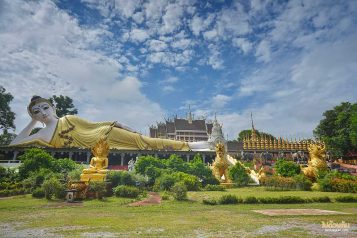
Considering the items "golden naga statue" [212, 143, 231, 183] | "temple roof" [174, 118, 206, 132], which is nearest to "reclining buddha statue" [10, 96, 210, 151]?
"golden naga statue" [212, 143, 231, 183]

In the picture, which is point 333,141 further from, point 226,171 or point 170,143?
point 226,171

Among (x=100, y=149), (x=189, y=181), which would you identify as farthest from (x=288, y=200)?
(x=100, y=149)

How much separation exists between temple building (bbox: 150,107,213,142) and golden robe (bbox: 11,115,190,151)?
18.3 meters

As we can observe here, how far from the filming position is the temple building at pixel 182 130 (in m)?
63.6

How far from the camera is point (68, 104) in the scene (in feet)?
189

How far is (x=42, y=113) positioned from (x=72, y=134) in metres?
5.52

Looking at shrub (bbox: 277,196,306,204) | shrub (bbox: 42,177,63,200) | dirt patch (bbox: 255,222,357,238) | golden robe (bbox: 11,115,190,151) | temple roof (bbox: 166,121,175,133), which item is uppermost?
temple roof (bbox: 166,121,175,133)

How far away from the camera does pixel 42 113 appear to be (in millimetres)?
40469

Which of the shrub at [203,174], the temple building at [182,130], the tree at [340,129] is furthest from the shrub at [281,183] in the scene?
the temple building at [182,130]

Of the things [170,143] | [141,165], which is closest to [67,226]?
[141,165]

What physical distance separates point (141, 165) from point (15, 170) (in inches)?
472

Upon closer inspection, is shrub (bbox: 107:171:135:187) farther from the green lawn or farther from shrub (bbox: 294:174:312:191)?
shrub (bbox: 294:174:312:191)

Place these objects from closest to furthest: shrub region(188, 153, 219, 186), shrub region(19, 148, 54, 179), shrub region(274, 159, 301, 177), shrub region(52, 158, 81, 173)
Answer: shrub region(19, 148, 54, 179) < shrub region(188, 153, 219, 186) < shrub region(52, 158, 81, 173) < shrub region(274, 159, 301, 177)

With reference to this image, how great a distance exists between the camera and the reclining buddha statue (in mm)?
39281
